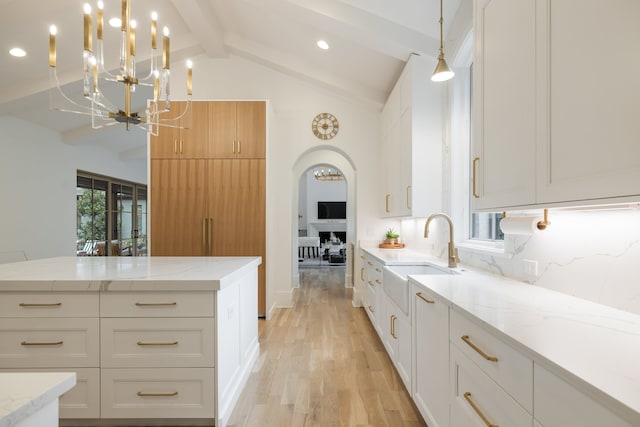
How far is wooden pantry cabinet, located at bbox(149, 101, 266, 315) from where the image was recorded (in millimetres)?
4258

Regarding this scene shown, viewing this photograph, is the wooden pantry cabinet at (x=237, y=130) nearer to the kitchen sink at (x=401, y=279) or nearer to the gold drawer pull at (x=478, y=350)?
the kitchen sink at (x=401, y=279)

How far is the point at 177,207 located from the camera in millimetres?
4266

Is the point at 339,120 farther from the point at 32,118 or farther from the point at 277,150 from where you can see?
the point at 32,118

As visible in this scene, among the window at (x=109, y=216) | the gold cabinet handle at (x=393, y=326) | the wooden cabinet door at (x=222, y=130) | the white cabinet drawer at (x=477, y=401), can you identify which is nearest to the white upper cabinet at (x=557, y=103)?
the white cabinet drawer at (x=477, y=401)

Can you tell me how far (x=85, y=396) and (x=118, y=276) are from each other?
68 cm

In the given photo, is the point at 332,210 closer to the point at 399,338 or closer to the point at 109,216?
the point at 109,216

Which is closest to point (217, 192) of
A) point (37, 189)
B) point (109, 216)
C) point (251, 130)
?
point (251, 130)

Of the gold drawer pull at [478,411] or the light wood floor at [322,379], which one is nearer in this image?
the gold drawer pull at [478,411]

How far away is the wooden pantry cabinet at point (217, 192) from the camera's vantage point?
4258mm

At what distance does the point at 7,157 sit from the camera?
509 centimetres

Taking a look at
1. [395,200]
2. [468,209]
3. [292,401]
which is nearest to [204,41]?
[395,200]

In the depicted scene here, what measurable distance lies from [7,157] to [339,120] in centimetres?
498

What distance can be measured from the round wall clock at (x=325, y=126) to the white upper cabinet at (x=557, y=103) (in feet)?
10.8

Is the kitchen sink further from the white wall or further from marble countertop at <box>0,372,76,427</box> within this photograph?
the white wall
